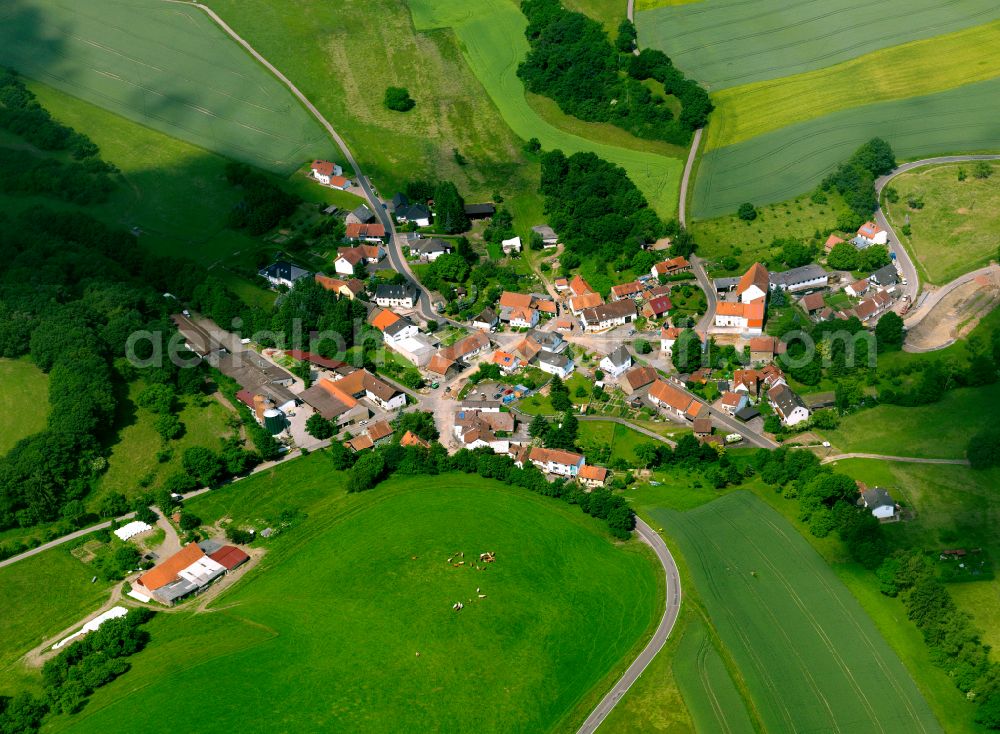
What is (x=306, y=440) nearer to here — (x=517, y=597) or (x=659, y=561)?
(x=517, y=597)

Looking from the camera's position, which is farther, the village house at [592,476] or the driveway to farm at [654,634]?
the village house at [592,476]

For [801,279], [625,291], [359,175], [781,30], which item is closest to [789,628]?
[625,291]

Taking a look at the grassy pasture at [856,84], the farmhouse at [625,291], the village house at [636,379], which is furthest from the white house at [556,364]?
the grassy pasture at [856,84]

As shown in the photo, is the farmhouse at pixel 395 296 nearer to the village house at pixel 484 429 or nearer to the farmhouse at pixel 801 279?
the village house at pixel 484 429

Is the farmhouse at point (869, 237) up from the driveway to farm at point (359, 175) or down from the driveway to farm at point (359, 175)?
down

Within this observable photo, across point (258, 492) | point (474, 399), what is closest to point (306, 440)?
point (258, 492)

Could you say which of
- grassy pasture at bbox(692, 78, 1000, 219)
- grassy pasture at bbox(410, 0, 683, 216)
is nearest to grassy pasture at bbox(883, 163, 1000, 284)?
grassy pasture at bbox(692, 78, 1000, 219)

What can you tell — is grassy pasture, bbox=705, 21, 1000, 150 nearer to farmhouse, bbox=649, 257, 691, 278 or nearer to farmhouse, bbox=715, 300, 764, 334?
farmhouse, bbox=649, 257, 691, 278
